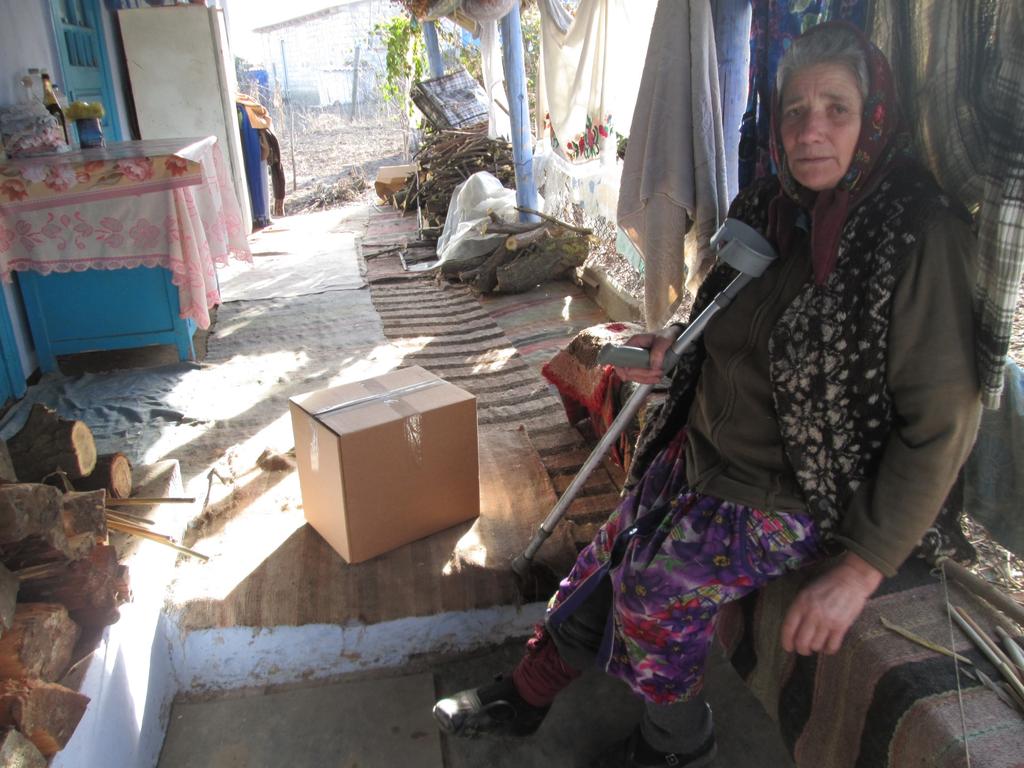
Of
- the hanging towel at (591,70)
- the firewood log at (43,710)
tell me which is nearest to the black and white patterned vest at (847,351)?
the firewood log at (43,710)

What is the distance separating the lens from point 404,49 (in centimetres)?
998

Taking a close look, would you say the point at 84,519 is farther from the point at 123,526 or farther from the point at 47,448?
the point at 47,448

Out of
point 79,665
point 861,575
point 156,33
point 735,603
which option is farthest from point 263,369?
point 156,33

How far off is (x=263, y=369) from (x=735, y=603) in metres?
3.03

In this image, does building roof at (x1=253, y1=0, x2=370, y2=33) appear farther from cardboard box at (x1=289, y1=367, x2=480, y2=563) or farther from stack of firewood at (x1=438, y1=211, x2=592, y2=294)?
cardboard box at (x1=289, y1=367, x2=480, y2=563)

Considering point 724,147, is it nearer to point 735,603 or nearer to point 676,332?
point 676,332

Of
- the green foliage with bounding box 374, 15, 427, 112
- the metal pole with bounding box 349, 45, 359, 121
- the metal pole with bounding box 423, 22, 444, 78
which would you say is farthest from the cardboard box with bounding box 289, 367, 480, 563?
the metal pole with bounding box 349, 45, 359, 121

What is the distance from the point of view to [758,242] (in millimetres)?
1504

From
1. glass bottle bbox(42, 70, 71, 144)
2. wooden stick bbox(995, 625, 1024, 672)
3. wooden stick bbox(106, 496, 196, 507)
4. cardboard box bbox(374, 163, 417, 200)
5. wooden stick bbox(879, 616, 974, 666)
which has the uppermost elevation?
glass bottle bbox(42, 70, 71, 144)

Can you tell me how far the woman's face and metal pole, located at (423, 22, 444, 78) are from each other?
8553mm

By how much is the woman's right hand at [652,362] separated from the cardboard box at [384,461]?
22.8 inches

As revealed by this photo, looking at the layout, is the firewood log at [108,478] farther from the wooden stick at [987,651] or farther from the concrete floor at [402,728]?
the wooden stick at [987,651]

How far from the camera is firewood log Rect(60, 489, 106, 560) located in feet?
5.42

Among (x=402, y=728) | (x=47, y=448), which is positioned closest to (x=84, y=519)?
(x=47, y=448)
